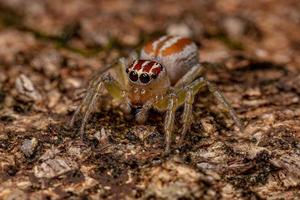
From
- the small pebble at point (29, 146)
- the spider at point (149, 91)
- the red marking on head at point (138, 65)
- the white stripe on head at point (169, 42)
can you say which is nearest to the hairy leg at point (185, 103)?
the spider at point (149, 91)

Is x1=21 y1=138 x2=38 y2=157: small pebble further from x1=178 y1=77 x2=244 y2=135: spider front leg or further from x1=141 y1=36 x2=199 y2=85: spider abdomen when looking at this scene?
x1=141 y1=36 x2=199 y2=85: spider abdomen

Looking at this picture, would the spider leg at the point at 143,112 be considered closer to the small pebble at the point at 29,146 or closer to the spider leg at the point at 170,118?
the spider leg at the point at 170,118

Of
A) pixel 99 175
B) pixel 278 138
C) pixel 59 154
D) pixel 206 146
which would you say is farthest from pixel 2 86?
pixel 278 138

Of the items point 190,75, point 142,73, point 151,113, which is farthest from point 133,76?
point 190,75

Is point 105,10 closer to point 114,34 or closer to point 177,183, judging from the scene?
point 114,34

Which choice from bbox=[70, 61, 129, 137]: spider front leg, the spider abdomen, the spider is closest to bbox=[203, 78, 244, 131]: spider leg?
the spider

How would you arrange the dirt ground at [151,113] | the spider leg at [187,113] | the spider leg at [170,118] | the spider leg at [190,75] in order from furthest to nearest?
the spider leg at [190,75]
the spider leg at [187,113]
the spider leg at [170,118]
the dirt ground at [151,113]
